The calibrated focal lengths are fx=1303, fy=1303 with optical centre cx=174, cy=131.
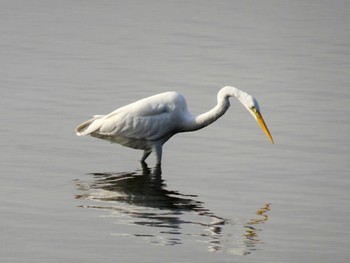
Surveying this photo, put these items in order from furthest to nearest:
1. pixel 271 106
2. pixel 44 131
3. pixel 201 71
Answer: pixel 201 71
pixel 271 106
pixel 44 131

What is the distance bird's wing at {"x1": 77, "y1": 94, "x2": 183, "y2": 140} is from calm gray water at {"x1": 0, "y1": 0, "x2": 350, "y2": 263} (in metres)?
0.49

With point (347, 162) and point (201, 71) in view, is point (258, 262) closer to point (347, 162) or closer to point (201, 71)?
point (347, 162)

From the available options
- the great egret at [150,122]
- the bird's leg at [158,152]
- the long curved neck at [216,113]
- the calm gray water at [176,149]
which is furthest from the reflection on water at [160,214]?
the long curved neck at [216,113]

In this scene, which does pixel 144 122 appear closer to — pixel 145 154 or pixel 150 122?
pixel 150 122

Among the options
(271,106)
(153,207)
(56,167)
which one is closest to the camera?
(153,207)

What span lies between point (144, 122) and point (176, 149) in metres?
1.49

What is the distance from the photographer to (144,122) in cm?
1858

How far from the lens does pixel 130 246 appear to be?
14.2 meters

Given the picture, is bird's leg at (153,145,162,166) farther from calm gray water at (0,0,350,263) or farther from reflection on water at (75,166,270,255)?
reflection on water at (75,166,270,255)

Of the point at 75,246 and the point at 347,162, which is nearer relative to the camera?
the point at 75,246

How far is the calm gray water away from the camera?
14633mm

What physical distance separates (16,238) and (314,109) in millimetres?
10018

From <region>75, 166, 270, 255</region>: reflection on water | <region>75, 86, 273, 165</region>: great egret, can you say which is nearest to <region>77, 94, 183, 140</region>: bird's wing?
<region>75, 86, 273, 165</region>: great egret

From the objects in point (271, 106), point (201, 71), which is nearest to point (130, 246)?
point (271, 106)
